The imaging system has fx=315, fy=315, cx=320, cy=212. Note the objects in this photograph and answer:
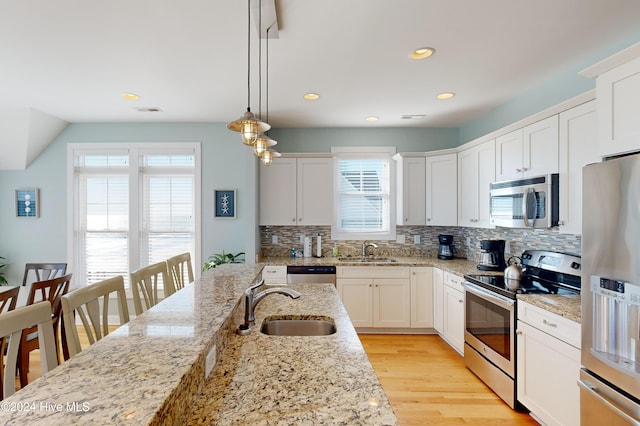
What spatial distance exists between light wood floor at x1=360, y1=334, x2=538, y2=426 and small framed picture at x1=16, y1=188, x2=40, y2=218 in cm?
451

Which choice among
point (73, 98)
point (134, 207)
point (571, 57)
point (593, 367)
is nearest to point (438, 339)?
point (593, 367)

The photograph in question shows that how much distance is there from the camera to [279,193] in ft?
13.4

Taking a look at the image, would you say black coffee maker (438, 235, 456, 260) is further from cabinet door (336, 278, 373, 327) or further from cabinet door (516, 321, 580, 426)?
cabinet door (516, 321, 580, 426)

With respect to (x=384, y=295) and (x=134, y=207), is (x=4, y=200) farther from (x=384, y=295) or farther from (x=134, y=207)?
(x=384, y=295)

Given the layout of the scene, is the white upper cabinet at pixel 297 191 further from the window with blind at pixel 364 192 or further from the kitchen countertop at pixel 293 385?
the kitchen countertop at pixel 293 385

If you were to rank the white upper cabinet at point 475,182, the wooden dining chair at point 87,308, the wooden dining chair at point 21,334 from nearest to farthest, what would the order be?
the wooden dining chair at point 21,334, the wooden dining chair at point 87,308, the white upper cabinet at point 475,182

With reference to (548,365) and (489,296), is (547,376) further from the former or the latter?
(489,296)

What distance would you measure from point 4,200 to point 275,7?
4617mm

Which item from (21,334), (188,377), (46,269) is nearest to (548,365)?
(188,377)

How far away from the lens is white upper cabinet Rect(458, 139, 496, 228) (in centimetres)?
Answer: 319

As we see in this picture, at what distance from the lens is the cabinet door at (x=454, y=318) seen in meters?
3.13

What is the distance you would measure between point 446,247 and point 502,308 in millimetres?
1665

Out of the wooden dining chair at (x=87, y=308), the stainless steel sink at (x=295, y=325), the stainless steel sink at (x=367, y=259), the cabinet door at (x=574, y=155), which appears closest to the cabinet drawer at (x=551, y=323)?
the cabinet door at (x=574, y=155)

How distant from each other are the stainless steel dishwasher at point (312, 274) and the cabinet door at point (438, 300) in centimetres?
118
